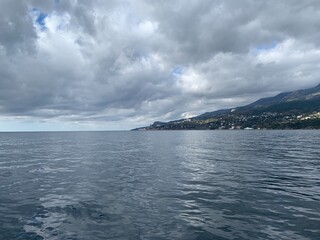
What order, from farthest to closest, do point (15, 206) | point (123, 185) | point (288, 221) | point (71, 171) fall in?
1. point (71, 171)
2. point (123, 185)
3. point (15, 206)
4. point (288, 221)

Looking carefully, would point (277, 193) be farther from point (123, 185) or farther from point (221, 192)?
point (123, 185)

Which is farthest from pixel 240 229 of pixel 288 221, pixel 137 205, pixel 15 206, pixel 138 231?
pixel 15 206

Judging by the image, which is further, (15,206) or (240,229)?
(15,206)

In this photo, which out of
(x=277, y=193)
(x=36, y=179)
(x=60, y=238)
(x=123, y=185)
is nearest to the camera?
→ (x=60, y=238)

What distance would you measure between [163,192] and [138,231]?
39.3 ft

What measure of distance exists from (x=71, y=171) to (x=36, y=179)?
824cm

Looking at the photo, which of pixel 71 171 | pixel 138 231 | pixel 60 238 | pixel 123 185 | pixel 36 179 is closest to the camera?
pixel 60 238

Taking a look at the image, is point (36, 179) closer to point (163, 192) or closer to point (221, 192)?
point (163, 192)

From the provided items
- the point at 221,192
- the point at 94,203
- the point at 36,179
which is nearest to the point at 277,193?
the point at 221,192

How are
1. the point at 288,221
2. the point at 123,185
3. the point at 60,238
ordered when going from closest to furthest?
the point at 60,238 → the point at 288,221 → the point at 123,185

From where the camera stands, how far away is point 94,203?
26844 millimetres

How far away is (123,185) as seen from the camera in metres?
35.5

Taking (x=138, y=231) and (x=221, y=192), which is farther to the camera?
(x=221, y=192)

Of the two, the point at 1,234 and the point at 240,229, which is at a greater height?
the point at 1,234
